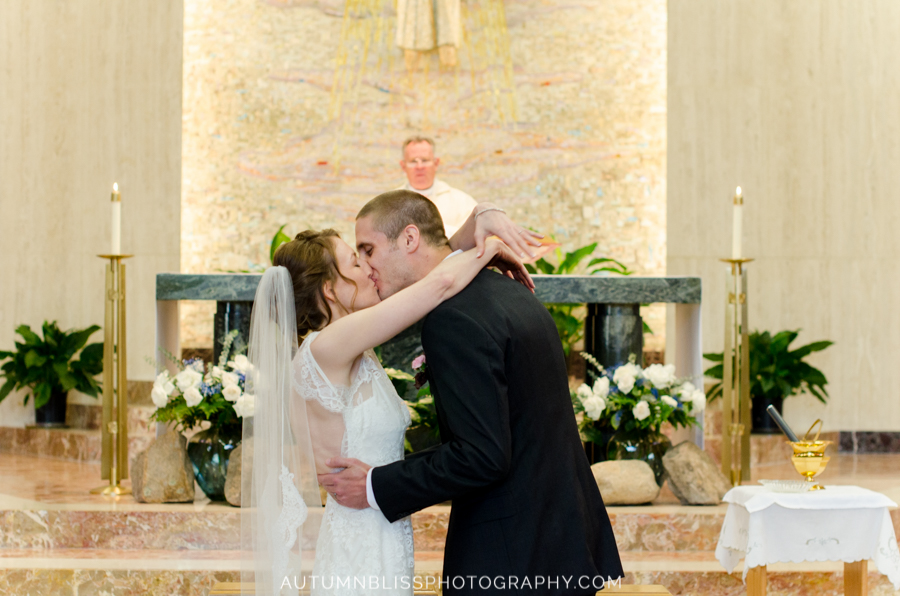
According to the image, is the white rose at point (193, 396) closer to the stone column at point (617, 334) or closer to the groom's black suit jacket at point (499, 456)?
the stone column at point (617, 334)

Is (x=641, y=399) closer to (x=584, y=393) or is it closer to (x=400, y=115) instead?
(x=584, y=393)

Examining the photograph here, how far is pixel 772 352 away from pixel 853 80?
8.52 feet

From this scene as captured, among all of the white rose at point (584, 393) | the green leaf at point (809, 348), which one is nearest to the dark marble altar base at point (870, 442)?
the green leaf at point (809, 348)

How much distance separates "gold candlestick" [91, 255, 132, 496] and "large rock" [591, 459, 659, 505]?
267 centimetres

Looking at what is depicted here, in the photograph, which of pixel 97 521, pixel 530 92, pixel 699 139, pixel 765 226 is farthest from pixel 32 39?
pixel 765 226

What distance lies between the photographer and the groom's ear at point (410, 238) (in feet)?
7.88

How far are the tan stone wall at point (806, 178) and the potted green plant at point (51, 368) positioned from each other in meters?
4.95

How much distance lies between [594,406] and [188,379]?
86.1 inches

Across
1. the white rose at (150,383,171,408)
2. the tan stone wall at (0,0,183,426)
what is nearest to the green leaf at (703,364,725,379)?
the white rose at (150,383,171,408)

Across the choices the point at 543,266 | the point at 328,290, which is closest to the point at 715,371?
the point at 543,266

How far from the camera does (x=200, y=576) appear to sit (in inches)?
153

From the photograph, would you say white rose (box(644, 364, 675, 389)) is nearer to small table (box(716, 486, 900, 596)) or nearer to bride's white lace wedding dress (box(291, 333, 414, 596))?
small table (box(716, 486, 900, 596))

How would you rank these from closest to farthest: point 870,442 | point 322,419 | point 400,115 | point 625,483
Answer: point 322,419 < point 625,483 < point 870,442 < point 400,115

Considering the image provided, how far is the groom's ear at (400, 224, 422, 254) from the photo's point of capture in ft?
7.88
